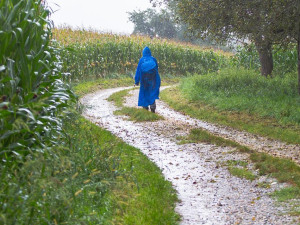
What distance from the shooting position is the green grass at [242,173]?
307 inches

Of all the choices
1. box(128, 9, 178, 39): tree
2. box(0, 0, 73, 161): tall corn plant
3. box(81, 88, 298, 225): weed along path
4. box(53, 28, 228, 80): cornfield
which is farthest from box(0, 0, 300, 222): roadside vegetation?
box(128, 9, 178, 39): tree

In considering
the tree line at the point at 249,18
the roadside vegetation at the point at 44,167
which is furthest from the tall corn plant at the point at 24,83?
the tree line at the point at 249,18

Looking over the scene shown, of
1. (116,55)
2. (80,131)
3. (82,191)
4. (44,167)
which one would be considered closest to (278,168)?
(80,131)

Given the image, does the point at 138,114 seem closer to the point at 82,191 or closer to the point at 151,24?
the point at 82,191

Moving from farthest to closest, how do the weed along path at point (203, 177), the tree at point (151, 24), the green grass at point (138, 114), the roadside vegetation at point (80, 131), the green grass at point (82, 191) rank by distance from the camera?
the tree at point (151, 24) → the green grass at point (138, 114) → the weed along path at point (203, 177) → the roadside vegetation at point (80, 131) → the green grass at point (82, 191)

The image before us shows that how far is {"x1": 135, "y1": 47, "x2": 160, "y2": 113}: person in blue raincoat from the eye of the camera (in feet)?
47.4

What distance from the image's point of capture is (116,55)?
29.3 meters

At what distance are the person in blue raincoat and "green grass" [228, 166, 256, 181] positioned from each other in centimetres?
660

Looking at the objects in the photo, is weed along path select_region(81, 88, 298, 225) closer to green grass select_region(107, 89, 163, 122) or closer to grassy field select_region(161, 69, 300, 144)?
green grass select_region(107, 89, 163, 122)

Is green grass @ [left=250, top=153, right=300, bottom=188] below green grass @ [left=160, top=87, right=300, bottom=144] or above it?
above

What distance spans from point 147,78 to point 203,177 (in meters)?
7.13

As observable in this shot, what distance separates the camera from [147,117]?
13781 millimetres

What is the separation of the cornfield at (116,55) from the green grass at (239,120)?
899cm

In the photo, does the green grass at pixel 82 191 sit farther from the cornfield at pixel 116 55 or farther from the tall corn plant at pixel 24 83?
the cornfield at pixel 116 55
